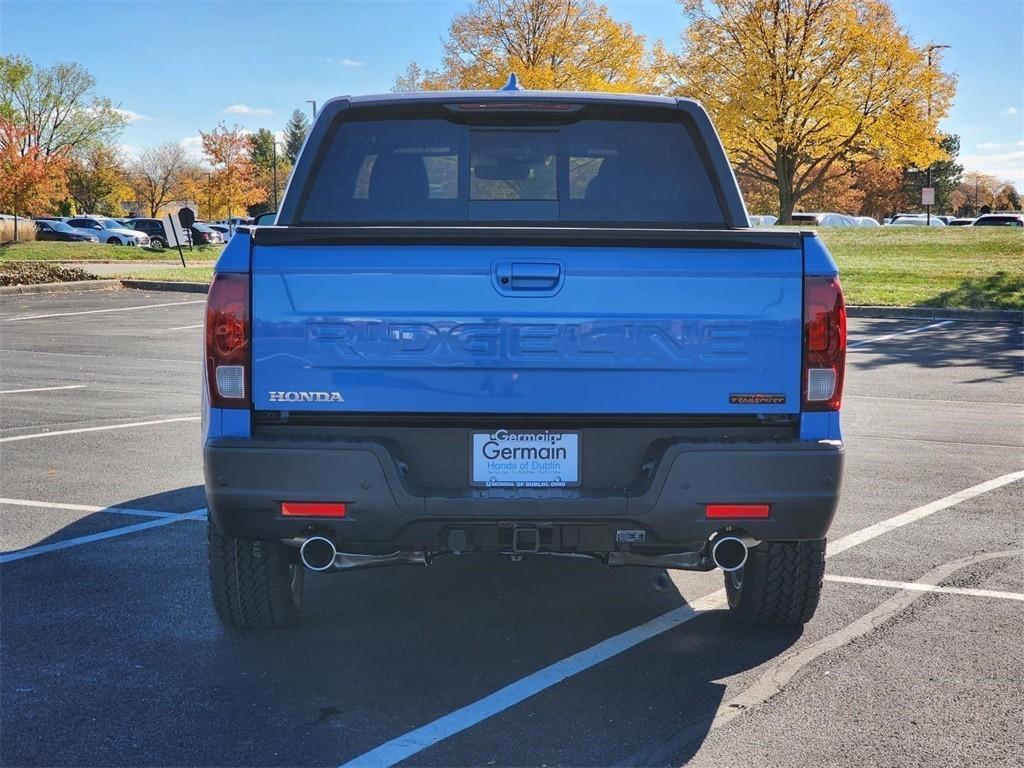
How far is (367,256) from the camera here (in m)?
3.98

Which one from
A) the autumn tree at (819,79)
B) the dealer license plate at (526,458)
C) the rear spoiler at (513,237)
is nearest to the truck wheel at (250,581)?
the dealer license plate at (526,458)

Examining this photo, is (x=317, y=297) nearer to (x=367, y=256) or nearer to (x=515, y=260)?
(x=367, y=256)

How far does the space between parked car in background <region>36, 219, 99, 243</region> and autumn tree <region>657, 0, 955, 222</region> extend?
28.2 metres

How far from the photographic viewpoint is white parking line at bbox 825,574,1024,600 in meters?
5.43

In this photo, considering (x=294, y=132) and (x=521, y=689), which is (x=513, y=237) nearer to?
(x=521, y=689)

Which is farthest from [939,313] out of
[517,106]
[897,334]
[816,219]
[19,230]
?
[19,230]

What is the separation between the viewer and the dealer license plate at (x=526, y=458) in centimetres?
411

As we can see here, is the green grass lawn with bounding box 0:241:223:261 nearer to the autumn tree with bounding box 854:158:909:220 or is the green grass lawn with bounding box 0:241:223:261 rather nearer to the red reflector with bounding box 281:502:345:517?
the red reflector with bounding box 281:502:345:517

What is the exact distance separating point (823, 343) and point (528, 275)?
40.2 inches

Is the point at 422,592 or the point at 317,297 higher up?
the point at 317,297

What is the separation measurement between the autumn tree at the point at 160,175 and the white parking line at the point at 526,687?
97.1 m

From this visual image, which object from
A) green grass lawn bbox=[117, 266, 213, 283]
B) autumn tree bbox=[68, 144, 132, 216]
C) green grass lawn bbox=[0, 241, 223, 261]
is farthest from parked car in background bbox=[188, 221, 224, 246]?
autumn tree bbox=[68, 144, 132, 216]

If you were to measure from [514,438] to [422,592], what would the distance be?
165 cm

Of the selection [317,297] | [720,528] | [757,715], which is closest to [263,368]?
[317,297]
